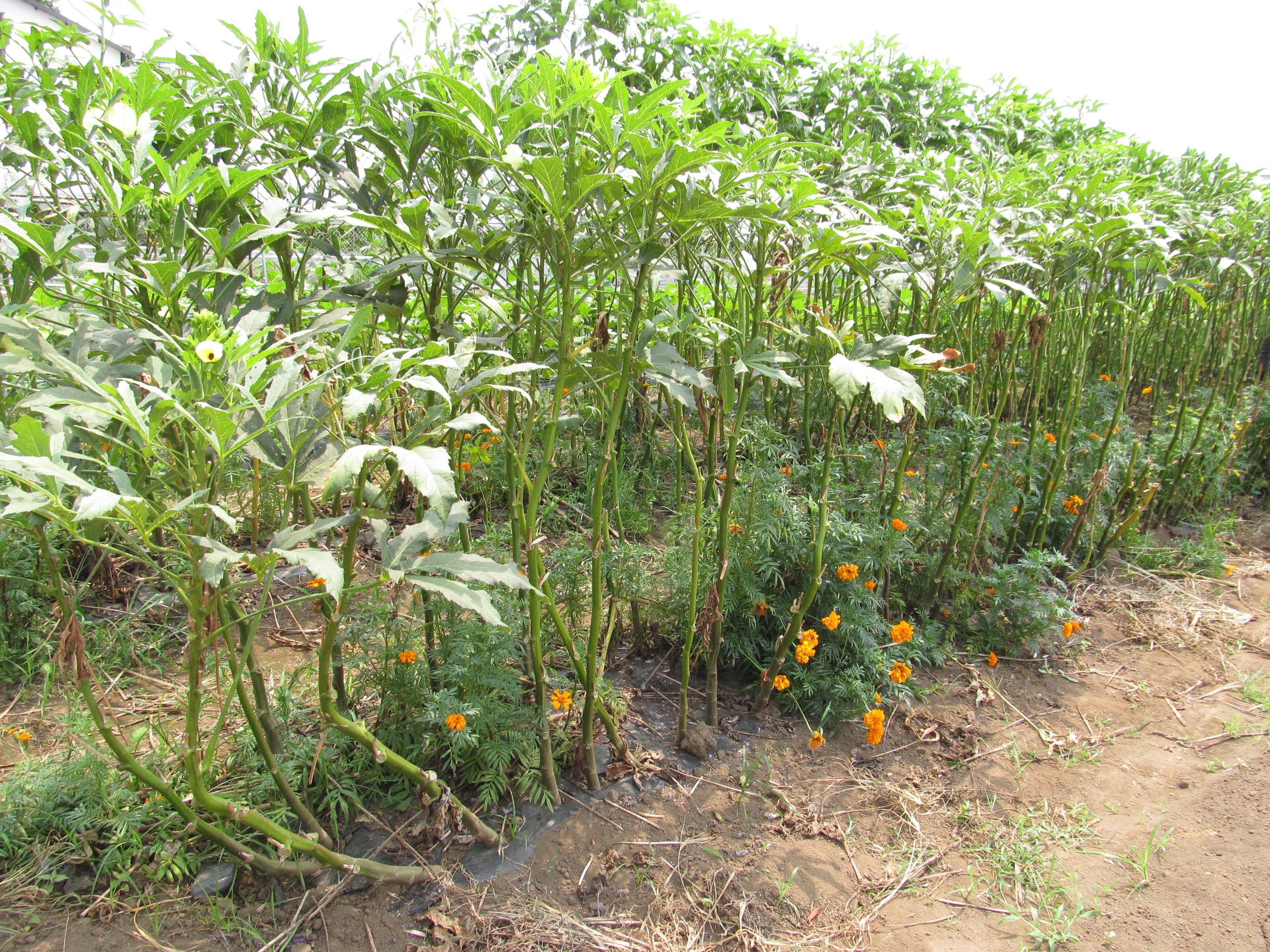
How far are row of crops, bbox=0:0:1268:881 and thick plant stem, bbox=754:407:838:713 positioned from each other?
2 cm

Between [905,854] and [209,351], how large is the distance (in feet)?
5.83

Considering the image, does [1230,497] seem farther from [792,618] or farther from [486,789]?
[486,789]

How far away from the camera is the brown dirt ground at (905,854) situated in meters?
1.42

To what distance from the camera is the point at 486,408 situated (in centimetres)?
155

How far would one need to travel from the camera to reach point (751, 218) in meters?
1.46

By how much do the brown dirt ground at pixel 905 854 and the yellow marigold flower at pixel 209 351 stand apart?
105cm

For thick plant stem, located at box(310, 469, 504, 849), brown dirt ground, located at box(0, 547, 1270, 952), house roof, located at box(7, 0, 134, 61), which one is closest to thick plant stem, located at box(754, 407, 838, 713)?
brown dirt ground, located at box(0, 547, 1270, 952)

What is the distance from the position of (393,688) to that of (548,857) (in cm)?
50

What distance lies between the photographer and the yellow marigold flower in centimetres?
100

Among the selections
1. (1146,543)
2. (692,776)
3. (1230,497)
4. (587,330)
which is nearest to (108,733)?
(692,776)

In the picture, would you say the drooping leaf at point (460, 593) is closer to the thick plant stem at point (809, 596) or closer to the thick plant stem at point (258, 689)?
the thick plant stem at point (258, 689)

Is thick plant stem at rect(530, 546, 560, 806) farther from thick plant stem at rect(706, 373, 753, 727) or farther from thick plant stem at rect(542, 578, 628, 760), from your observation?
thick plant stem at rect(706, 373, 753, 727)

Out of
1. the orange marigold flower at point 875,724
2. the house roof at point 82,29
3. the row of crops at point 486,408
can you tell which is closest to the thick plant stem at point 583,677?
the row of crops at point 486,408

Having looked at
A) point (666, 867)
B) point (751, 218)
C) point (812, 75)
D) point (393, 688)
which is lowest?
point (666, 867)
